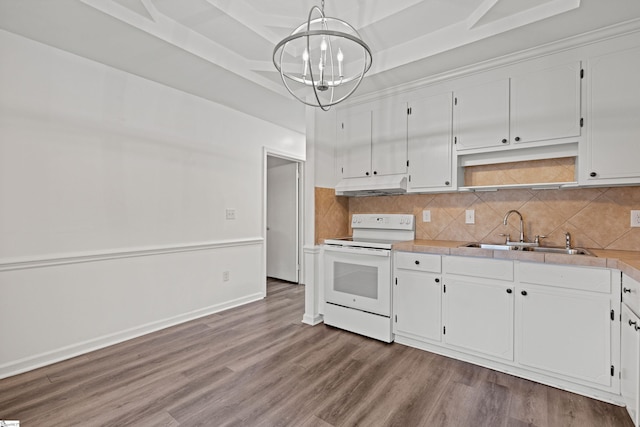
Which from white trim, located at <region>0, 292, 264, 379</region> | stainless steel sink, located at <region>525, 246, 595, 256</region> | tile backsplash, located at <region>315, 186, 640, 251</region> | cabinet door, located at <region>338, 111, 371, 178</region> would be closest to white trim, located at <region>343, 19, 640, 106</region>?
cabinet door, located at <region>338, 111, 371, 178</region>

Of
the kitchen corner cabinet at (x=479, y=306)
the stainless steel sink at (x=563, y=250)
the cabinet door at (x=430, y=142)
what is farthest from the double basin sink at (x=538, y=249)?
the cabinet door at (x=430, y=142)

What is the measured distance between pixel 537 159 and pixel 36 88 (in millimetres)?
3936

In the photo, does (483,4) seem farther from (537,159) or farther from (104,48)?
(104,48)

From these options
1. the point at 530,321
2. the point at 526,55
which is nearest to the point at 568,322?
the point at 530,321

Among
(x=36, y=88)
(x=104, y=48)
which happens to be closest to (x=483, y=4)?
(x=104, y=48)

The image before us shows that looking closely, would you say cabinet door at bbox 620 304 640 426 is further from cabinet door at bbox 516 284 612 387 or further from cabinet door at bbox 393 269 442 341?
cabinet door at bbox 393 269 442 341

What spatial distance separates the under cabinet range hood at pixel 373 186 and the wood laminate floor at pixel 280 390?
57.6 inches

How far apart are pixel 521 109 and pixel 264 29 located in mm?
2149

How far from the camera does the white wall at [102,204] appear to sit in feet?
7.38

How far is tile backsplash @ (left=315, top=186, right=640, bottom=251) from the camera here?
2275 millimetres

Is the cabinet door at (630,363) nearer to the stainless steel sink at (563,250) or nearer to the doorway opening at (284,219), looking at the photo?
the stainless steel sink at (563,250)

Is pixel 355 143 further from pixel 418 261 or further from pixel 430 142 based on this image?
pixel 418 261

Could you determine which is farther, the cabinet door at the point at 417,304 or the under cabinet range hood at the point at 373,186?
the under cabinet range hood at the point at 373,186

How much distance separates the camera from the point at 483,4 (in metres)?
2.07
